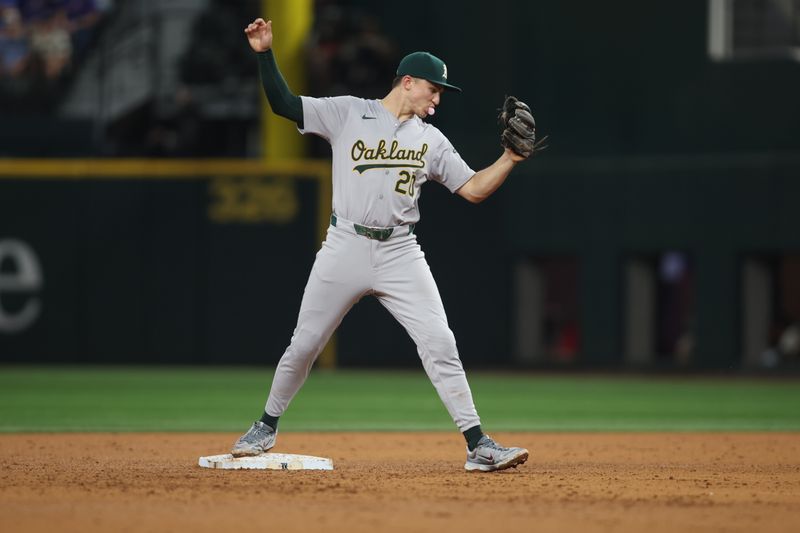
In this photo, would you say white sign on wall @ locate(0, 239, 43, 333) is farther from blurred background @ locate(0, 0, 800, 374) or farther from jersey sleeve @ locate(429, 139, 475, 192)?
jersey sleeve @ locate(429, 139, 475, 192)

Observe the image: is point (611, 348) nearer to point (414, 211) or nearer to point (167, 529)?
point (414, 211)

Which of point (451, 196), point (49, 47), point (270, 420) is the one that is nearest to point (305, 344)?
point (270, 420)

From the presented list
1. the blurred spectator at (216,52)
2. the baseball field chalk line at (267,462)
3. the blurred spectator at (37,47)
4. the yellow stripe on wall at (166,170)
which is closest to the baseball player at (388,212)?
the baseball field chalk line at (267,462)

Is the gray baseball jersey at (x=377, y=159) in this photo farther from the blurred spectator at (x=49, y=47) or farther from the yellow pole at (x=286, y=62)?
the blurred spectator at (x=49, y=47)

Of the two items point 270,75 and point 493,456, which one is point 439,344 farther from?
point 270,75

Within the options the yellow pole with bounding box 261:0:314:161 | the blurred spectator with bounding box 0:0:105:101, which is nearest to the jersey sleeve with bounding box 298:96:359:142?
the yellow pole with bounding box 261:0:314:161

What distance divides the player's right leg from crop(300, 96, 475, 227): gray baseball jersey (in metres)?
0.14

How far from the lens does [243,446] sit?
688cm

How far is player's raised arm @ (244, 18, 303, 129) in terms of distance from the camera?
6.54 meters

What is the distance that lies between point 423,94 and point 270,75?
0.74m

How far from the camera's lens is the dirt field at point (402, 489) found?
5.12 m

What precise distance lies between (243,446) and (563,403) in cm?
679

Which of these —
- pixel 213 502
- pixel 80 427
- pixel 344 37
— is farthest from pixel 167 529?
pixel 344 37

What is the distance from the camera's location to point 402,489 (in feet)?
20.2
